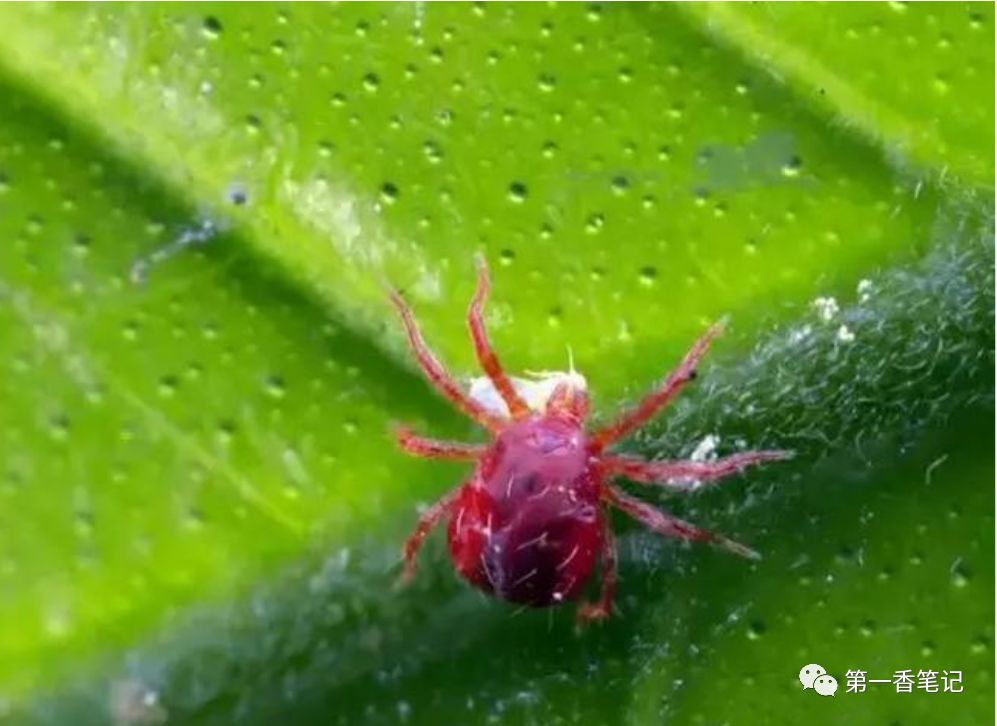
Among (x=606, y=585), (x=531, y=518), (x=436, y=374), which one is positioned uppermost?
(x=436, y=374)

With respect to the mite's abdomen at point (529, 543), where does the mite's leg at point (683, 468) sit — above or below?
above

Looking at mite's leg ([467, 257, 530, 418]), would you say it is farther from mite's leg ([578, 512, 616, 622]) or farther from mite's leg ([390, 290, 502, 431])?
mite's leg ([578, 512, 616, 622])

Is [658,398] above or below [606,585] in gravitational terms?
above

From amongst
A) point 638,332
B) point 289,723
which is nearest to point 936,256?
point 638,332

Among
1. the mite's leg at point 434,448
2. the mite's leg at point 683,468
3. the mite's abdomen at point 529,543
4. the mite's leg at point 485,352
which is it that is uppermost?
the mite's leg at point 485,352

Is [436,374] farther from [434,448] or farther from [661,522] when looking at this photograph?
[661,522]

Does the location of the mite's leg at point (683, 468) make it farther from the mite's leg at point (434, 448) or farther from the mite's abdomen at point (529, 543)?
the mite's leg at point (434, 448)

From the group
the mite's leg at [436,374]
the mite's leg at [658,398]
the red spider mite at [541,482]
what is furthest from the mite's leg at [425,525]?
the mite's leg at [658,398]

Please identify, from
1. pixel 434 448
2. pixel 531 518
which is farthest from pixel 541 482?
pixel 434 448

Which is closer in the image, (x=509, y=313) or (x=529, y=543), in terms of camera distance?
(x=529, y=543)
